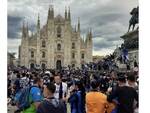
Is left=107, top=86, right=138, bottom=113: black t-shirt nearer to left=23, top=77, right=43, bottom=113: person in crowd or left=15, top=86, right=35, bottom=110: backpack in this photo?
left=23, top=77, right=43, bottom=113: person in crowd

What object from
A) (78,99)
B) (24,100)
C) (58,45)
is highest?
(58,45)

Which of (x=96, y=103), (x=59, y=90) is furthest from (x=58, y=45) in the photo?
(x=96, y=103)

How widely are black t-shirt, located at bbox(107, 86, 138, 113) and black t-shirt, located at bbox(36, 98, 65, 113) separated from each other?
52.1 inches

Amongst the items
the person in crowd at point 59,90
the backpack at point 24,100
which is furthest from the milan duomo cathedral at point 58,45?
the backpack at point 24,100

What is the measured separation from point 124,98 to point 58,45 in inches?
2781

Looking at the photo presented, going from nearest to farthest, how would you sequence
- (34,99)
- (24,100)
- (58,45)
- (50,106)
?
(50,106) → (34,99) → (24,100) → (58,45)

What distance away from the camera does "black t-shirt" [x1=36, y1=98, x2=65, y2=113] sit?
4.25 meters

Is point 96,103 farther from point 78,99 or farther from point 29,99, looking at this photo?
point 78,99

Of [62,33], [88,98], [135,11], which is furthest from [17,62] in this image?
[88,98]

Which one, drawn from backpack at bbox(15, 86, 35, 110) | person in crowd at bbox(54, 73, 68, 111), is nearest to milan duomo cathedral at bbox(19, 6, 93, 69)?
person in crowd at bbox(54, 73, 68, 111)

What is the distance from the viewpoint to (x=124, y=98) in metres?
5.49

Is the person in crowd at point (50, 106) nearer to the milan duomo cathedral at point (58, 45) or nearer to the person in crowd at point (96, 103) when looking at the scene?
the person in crowd at point (96, 103)
